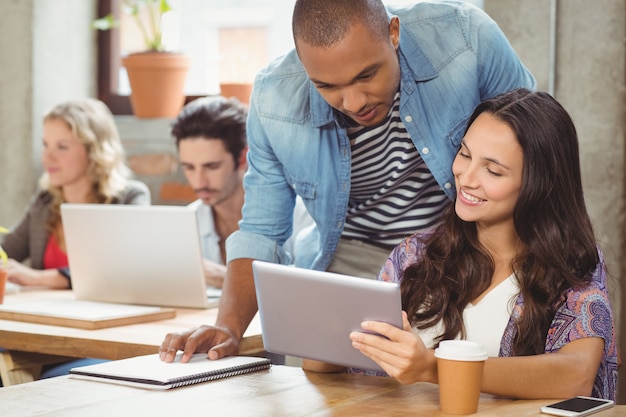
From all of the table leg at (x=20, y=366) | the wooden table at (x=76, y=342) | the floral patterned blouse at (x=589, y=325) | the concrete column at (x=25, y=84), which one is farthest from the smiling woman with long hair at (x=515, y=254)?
the concrete column at (x=25, y=84)

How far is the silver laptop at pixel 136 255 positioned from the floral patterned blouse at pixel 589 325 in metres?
1.04

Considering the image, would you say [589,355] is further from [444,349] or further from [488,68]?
[488,68]

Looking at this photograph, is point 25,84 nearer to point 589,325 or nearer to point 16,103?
point 16,103

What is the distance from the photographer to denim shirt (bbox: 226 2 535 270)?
2381 mm

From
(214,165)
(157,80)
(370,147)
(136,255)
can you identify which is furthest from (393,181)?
(157,80)

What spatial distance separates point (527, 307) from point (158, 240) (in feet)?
3.87

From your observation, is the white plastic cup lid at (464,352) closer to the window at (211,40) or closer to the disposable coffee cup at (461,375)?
the disposable coffee cup at (461,375)

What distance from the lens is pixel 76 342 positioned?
2.40 m

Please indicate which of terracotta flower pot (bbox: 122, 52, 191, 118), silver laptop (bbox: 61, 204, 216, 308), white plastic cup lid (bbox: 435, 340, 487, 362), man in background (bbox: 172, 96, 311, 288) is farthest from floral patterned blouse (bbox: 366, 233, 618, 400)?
terracotta flower pot (bbox: 122, 52, 191, 118)

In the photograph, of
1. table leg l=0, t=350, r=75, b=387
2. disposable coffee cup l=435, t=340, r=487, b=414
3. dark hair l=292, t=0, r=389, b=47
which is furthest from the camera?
table leg l=0, t=350, r=75, b=387

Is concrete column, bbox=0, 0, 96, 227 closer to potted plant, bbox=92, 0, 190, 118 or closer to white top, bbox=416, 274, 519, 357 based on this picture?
potted plant, bbox=92, 0, 190, 118

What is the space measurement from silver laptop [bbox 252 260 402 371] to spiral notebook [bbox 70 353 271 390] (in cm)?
9

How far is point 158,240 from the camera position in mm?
2797

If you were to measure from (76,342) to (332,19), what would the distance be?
3.29ft
